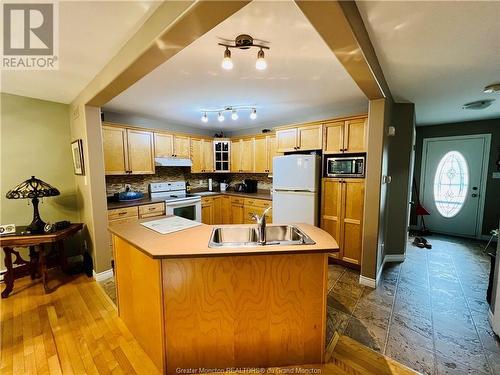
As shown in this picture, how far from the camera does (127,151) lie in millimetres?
3439

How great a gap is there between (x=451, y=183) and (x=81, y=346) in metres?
6.28

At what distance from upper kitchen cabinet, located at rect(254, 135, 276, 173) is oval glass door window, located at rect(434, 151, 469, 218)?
357 centimetres

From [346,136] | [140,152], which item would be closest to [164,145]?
[140,152]

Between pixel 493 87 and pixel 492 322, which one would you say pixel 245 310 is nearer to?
pixel 492 322

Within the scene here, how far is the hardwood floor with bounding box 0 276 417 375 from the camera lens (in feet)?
5.07

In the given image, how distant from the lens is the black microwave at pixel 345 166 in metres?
2.87

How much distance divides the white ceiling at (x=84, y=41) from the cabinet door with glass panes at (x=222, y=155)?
264 cm

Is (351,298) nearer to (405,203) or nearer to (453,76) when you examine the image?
(405,203)

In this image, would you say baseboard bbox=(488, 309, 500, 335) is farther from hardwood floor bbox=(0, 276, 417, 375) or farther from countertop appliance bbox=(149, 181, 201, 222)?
countertop appliance bbox=(149, 181, 201, 222)

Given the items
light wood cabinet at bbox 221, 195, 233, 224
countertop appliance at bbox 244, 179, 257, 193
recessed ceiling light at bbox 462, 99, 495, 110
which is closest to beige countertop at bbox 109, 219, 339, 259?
light wood cabinet at bbox 221, 195, 233, 224

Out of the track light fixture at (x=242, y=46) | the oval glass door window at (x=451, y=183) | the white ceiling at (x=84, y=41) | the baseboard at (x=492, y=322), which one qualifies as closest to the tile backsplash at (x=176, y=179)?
the white ceiling at (x=84, y=41)

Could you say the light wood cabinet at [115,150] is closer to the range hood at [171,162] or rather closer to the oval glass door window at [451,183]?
the range hood at [171,162]

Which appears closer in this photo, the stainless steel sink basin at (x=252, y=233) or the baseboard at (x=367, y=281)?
the stainless steel sink basin at (x=252, y=233)

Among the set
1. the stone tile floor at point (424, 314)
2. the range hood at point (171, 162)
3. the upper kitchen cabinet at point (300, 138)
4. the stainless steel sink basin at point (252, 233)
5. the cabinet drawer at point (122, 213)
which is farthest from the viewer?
the range hood at point (171, 162)
